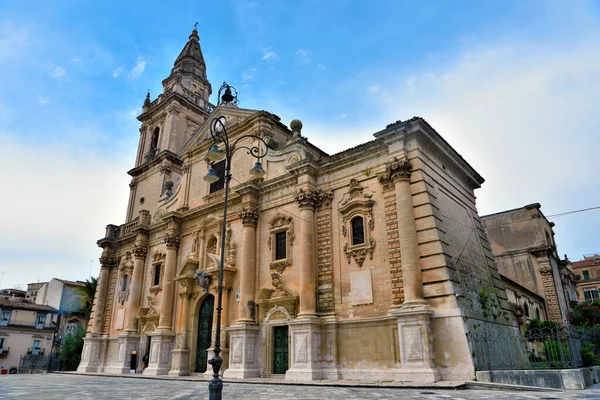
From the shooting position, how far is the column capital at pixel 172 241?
77.0 ft

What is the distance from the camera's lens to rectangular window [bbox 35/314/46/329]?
43969 mm

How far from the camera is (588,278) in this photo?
54.7m

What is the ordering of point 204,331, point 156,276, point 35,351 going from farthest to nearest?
1. point 35,351
2. point 156,276
3. point 204,331

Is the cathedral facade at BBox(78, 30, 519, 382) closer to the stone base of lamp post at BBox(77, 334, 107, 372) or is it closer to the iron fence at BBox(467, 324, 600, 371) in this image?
the stone base of lamp post at BBox(77, 334, 107, 372)

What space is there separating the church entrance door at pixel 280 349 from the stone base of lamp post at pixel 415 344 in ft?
17.2

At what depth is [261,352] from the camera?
17406 mm

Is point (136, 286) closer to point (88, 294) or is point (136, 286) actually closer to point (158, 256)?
point (158, 256)

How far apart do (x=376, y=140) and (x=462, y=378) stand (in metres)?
8.87

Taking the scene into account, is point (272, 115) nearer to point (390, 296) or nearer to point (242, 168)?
point (242, 168)

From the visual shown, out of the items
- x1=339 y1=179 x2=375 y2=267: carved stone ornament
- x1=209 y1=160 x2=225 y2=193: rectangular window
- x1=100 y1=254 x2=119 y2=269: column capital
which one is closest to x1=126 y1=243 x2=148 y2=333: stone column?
x1=100 y1=254 x2=119 y2=269: column capital

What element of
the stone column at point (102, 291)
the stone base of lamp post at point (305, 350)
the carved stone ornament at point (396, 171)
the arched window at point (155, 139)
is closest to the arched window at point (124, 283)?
the stone column at point (102, 291)

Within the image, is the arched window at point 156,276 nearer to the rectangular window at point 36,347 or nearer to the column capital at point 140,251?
the column capital at point 140,251

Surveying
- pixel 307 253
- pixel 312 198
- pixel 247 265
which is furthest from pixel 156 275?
pixel 312 198

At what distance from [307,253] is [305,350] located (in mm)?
3693
